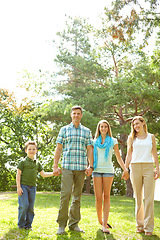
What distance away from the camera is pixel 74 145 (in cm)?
473

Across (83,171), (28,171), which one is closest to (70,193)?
(83,171)

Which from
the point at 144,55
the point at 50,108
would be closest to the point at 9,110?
the point at 50,108

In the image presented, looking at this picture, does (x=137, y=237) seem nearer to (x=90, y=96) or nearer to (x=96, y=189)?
(x=96, y=189)

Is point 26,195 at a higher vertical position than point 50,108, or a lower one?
lower

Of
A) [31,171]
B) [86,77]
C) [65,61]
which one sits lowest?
[31,171]

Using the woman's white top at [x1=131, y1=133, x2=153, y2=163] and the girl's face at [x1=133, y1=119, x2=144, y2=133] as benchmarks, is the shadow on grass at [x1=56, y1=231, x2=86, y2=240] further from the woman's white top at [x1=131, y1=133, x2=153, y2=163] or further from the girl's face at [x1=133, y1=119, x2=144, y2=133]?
the girl's face at [x1=133, y1=119, x2=144, y2=133]

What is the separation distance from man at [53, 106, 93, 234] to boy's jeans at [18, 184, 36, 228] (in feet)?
1.73

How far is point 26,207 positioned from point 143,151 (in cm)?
216

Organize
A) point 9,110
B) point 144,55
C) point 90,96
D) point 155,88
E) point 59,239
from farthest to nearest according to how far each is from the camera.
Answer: point 9,110
point 144,55
point 90,96
point 155,88
point 59,239

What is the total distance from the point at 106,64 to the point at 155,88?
5490 mm

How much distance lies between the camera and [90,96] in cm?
1468

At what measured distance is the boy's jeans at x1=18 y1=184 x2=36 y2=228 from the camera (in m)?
4.64

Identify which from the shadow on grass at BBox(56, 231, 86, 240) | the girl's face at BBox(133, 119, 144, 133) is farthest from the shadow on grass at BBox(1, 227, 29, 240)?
the girl's face at BBox(133, 119, 144, 133)

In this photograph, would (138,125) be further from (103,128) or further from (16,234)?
(16,234)
